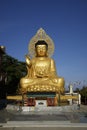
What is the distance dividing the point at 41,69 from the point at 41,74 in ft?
1.17

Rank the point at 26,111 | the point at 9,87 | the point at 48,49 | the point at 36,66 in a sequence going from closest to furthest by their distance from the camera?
the point at 26,111 → the point at 36,66 → the point at 48,49 → the point at 9,87

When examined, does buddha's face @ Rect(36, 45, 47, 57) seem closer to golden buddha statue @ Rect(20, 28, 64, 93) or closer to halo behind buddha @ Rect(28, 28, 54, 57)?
golden buddha statue @ Rect(20, 28, 64, 93)

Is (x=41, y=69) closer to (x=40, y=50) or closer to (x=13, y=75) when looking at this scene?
(x=40, y=50)

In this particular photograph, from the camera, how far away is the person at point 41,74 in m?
17.7

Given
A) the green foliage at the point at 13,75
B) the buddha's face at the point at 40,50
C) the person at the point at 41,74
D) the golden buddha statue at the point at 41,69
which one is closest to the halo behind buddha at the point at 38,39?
the golden buddha statue at the point at 41,69

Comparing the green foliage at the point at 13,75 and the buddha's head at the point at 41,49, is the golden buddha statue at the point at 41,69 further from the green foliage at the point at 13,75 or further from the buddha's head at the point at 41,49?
the green foliage at the point at 13,75

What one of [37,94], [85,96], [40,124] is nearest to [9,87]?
[85,96]

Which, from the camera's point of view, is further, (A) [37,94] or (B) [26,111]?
(A) [37,94]

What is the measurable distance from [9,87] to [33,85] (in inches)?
523

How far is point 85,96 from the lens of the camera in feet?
104

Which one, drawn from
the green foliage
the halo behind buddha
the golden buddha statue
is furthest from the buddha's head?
the green foliage

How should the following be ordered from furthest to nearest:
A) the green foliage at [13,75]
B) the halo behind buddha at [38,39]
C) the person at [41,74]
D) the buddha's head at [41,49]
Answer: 1. the green foliage at [13,75]
2. the halo behind buddha at [38,39]
3. the buddha's head at [41,49]
4. the person at [41,74]

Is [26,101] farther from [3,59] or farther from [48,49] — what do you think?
[3,59]

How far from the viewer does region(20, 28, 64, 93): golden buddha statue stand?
17.8 m
